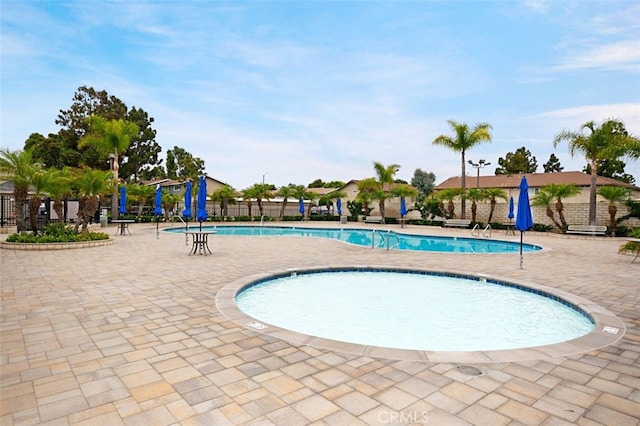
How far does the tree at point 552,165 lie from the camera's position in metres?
53.8

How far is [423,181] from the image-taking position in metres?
44.2

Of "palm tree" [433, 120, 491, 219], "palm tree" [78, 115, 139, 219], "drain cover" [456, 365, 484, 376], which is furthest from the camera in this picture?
"palm tree" [433, 120, 491, 219]

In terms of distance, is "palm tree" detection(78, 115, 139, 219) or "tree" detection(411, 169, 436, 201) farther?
"tree" detection(411, 169, 436, 201)

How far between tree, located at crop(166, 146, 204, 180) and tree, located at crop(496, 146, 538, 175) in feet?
141

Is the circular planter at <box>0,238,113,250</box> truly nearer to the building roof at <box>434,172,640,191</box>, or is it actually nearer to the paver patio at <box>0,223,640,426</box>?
the paver patio at <box>0,223,640,426</box>

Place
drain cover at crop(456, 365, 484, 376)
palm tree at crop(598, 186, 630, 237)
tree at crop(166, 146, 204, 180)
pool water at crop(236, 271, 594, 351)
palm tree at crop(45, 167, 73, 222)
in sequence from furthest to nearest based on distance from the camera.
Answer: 1. tree at crop(166, 146, 204, 180)
2. palm tree at crop(598, 186, 630, 237)
3. palm tree at crop(45, 167, 73, 222)
4. pool water at crop(236, 271, 594, 351)
5. drain cover at crop(456, 365, 484, 376)

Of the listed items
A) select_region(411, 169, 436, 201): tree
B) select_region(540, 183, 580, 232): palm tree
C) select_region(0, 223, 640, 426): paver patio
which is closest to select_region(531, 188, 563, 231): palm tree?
select_region(540, 183, 580, 232): palm tree

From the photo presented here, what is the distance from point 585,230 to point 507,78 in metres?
8.28

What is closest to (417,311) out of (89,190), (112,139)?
(89,190)

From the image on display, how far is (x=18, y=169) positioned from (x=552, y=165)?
6163 cm

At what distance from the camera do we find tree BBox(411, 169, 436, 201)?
43.7m

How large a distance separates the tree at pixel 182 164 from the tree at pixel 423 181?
29.1 meters

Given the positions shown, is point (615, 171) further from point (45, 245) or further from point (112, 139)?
point (45, 245)

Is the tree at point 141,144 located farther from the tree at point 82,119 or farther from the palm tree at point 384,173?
the palm tree at point 384,173
